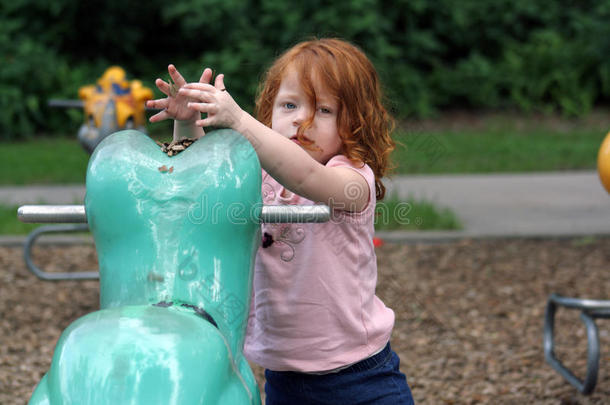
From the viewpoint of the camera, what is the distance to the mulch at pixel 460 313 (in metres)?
3.00

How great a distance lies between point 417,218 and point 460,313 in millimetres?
1184

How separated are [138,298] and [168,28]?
10429 mm

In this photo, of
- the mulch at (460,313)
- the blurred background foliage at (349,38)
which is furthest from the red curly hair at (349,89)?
the blurred background foliage at (349,38)

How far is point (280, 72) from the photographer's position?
1676mm

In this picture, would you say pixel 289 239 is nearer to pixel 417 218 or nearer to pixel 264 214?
pixel 264 214

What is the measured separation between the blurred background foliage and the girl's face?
23.2ft

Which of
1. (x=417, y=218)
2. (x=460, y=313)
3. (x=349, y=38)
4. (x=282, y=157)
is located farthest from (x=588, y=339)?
(x=349, y=38)

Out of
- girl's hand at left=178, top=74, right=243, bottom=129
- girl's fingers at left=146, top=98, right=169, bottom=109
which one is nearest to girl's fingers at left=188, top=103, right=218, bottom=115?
girl's hand at left=178, top=74, right=243, bottom=129

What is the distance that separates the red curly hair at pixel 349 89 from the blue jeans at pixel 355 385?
430 millimetres

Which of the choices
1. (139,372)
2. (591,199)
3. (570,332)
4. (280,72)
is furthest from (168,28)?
(139,372)

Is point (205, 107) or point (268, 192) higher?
point (205, 107)

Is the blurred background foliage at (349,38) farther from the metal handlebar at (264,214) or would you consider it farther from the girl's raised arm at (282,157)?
the metal handlebar at (264,214)

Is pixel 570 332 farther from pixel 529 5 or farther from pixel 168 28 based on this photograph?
pixel 168 28

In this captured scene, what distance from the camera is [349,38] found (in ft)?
29.3
